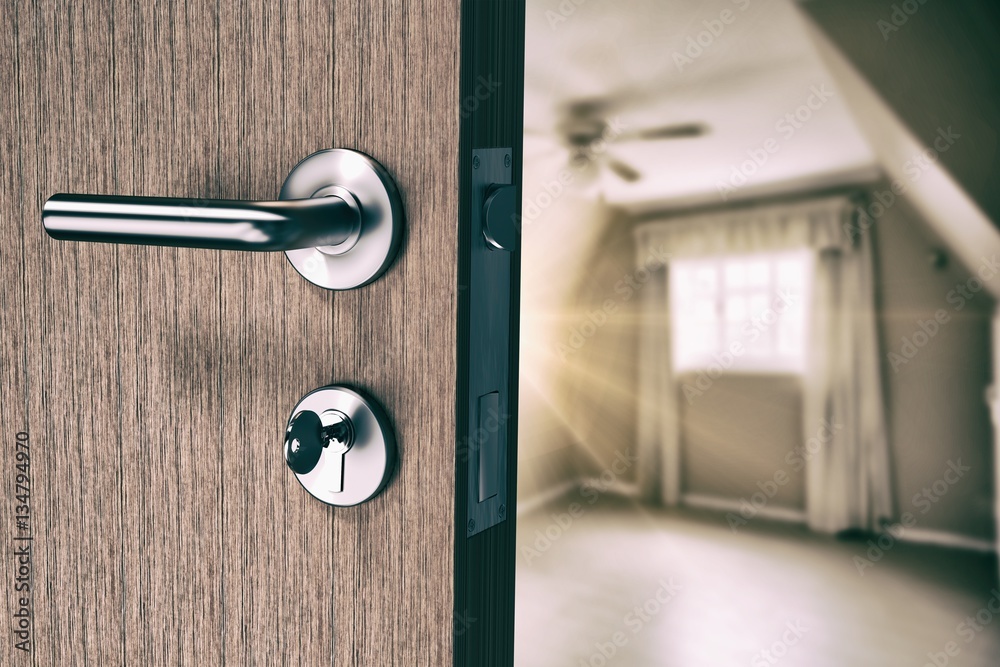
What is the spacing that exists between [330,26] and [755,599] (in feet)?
8.62

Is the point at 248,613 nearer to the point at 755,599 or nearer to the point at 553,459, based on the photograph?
the point at 755,599

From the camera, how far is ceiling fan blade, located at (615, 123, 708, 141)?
2721 millimetres

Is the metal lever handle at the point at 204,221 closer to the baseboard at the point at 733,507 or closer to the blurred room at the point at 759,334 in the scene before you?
the blurred room at the point at 759,334

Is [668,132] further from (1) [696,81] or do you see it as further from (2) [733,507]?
(2) [733,507]

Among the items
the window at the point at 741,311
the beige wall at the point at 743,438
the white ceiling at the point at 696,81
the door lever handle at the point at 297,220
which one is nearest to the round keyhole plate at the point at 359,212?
the door lever handle at the point at 297,220

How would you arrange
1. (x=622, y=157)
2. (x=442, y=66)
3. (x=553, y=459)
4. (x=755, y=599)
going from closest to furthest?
(x=442, y=66), (x=755, y=599), (x=622, y=157), (x=553, y=459)

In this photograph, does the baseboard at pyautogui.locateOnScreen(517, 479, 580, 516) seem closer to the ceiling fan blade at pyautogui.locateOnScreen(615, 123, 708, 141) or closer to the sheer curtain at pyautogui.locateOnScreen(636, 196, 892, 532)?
the sheer curtain at pyautogui.locateOnScreen(636, 196, 892, 532)

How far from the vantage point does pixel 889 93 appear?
2.53 m

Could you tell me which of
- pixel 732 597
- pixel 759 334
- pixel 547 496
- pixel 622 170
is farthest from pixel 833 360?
pixel 547 496

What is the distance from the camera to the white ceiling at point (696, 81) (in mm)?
2545

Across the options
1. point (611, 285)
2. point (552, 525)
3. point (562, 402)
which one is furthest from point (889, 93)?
point (552, 525)

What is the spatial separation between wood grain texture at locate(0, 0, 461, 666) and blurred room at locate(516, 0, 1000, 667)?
2.07 metres

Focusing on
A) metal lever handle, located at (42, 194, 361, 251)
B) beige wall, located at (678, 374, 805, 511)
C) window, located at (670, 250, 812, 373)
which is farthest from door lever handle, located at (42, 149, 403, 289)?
beige wall, located at (678, 374, 805, 511)

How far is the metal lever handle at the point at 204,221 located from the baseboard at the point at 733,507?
10.3ft
